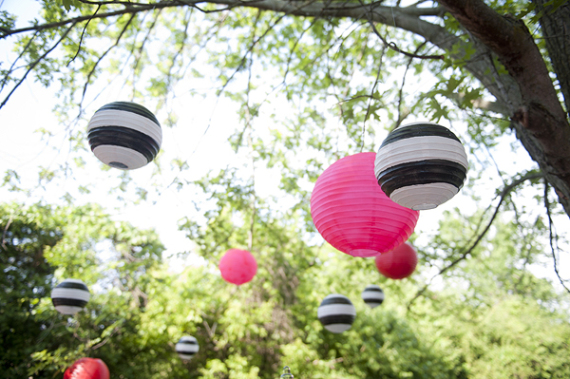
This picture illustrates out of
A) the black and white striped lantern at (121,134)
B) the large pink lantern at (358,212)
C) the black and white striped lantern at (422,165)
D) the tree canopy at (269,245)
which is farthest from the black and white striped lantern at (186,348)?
the black and white striped lantern at (422,165)

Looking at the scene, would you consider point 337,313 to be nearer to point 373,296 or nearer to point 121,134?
point 373,296

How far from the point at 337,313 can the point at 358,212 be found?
2.74 meters

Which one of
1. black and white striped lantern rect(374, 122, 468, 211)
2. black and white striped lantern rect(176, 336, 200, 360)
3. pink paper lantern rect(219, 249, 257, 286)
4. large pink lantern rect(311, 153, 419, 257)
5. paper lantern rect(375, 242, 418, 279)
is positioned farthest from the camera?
black and white striped lantern rect(176, 336, 200, 360)

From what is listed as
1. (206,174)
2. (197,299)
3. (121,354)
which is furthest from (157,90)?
(121,354)

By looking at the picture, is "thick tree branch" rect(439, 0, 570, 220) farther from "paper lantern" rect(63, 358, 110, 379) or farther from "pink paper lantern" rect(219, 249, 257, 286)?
"paper lantern" rect(63, 358, 110, 379)

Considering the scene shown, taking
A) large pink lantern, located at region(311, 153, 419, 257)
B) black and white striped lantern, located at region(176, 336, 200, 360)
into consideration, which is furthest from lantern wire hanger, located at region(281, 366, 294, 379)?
black and white striped lantern, located at region(176, 336, 200, 360)

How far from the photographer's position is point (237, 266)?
11.0 ft

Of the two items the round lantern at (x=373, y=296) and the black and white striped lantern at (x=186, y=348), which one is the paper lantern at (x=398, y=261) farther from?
the black and white striped lantern at (x=186, y=348)

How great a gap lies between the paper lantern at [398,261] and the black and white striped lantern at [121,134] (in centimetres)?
218

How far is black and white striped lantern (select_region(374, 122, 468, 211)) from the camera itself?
1392 millimetres

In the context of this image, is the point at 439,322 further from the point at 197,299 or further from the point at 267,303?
the point at 197,299

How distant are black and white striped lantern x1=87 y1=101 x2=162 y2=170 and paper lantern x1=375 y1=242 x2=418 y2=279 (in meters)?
2.18

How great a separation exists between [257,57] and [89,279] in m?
4.01

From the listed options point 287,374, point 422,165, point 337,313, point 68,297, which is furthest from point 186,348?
point 422,165
